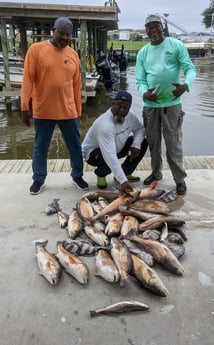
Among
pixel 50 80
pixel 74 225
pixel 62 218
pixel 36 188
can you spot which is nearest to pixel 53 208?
pixel 62 218

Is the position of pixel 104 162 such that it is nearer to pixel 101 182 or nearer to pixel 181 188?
pixel 101 182

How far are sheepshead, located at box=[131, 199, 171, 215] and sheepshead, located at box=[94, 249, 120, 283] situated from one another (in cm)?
81

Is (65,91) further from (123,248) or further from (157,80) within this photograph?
(123,248)

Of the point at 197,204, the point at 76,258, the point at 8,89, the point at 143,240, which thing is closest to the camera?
the point at 76,258

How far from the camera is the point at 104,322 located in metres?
2.02

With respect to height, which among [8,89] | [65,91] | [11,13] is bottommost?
[8,89]

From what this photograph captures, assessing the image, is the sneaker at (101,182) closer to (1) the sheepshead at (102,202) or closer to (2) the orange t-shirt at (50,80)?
(1) the sheepshead at (102,202)

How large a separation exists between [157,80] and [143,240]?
5.44 feet

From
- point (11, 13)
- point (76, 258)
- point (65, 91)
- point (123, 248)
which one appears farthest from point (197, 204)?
point (11, 13)

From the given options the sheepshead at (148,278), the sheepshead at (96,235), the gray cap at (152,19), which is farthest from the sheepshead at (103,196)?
the gray cap at (152,19)

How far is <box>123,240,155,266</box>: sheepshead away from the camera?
2484 millimetres

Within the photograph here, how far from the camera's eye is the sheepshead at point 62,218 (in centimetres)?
308

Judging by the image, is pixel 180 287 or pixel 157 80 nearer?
pixel 180 287

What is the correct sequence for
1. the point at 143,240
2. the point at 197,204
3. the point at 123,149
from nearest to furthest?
the point at 143,240, the point at 197,204, the point at 123,149
